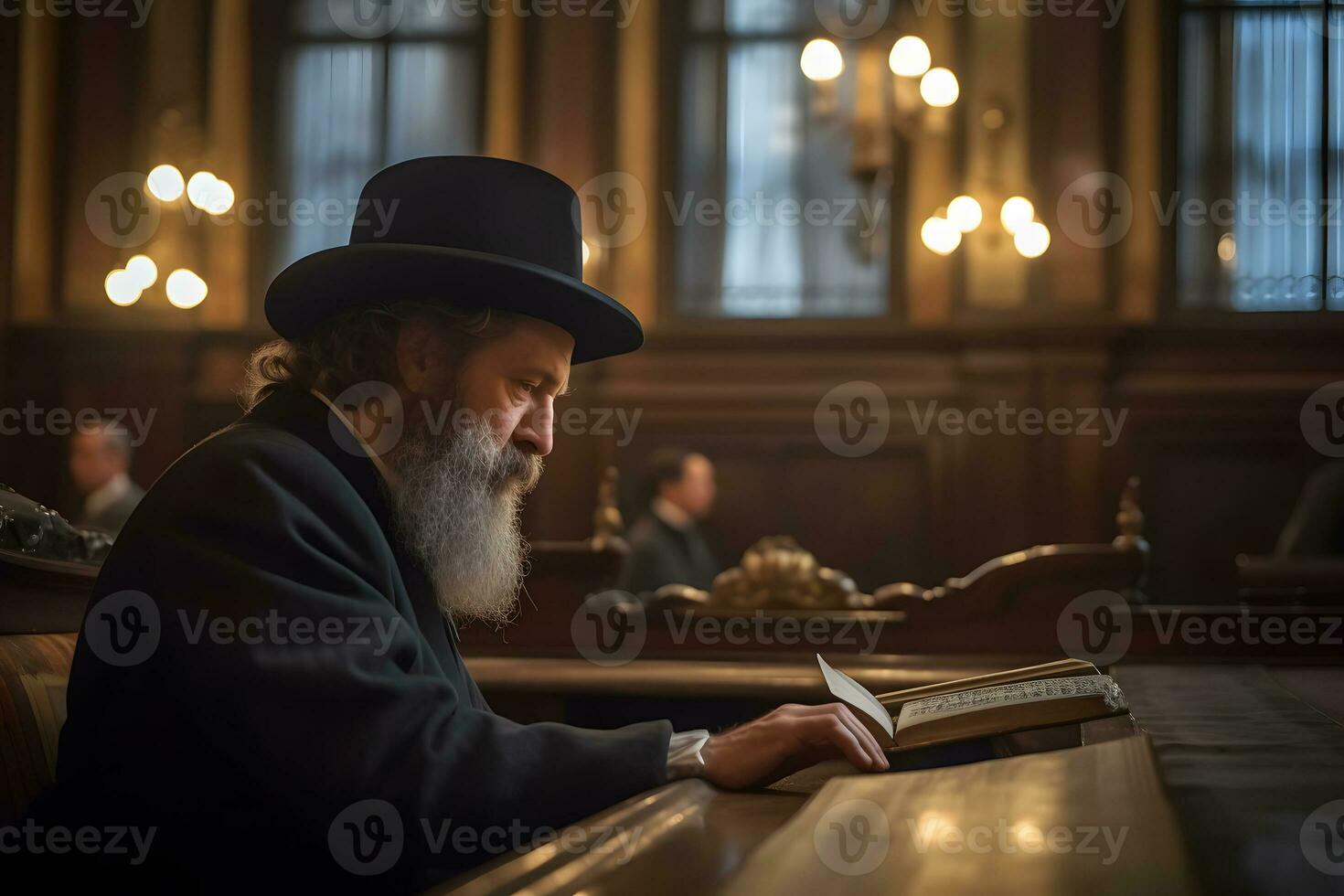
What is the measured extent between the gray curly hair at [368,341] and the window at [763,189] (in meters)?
5.81

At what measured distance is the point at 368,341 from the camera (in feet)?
5.89

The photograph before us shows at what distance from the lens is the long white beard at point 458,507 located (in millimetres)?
1714

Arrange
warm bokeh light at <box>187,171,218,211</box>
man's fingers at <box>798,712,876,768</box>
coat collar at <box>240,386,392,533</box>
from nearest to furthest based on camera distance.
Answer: man's fingers at <box>798,712,876,768</box> → coat collar at <box>240,386,392,533</box> → warm bokeh light at <box>187,171,218,211</box>

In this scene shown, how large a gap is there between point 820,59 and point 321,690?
5.11 m

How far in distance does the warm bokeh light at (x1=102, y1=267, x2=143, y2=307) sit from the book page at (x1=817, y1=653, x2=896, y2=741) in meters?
6.36

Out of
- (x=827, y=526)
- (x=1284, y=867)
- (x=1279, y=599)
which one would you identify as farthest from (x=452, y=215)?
(x=827, y=526)

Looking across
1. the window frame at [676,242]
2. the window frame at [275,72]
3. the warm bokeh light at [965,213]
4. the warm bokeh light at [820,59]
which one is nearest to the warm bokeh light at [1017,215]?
the warm bokeh light at [965,213]

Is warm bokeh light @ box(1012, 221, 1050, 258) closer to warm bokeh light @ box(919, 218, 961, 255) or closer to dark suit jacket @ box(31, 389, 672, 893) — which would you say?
warm bokeh light @ box(919, 218, 961, 255)

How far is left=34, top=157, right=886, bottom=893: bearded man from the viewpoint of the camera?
126 centimetres

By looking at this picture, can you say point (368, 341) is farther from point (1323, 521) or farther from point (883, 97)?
point (883, 97)

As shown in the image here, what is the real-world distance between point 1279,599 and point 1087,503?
4.10 meters

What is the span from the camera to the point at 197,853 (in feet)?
4.33

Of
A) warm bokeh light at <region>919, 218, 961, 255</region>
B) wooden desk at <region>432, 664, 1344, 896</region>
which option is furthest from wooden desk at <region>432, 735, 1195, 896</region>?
warm bokeh light at <region>919, 218, 961, 255</region>

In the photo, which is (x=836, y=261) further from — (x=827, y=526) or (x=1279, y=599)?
(x=1279, y=599)
